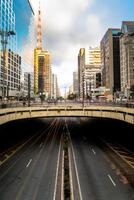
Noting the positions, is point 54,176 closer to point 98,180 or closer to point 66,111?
point 98,180

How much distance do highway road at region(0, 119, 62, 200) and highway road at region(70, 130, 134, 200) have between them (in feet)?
12.2

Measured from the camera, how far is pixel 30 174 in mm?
36781

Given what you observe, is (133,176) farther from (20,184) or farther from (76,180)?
(20,184)

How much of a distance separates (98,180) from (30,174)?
9.15 metres

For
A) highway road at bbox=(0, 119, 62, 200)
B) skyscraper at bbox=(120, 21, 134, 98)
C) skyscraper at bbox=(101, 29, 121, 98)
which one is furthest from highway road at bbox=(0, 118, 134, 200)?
skyscraper at bbox=(101, 29, 121, 98)

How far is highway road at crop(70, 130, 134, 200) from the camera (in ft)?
94.9

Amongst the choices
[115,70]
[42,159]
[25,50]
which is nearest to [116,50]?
[115,70]

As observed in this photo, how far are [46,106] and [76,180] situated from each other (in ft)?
84.2

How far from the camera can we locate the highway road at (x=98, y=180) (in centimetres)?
2892

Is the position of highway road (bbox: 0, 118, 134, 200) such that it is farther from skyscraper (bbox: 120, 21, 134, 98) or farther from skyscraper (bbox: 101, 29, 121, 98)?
skyscraper (bbox: 101, 29, 121, 98)

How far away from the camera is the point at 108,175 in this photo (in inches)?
1421

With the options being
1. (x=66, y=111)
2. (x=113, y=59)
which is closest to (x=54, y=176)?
(x=66, y=111)

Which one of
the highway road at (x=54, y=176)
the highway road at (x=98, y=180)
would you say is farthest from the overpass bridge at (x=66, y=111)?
the highway road at (x=98, y=180)

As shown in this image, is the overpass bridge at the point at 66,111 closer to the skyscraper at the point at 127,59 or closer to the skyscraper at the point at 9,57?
the skyscraper at the point at 9,57
